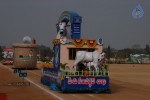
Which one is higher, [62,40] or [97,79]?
[62,40]

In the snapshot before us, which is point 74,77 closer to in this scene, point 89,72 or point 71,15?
point 89,72

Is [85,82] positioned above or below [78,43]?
below

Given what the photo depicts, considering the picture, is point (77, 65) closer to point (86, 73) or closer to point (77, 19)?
point (86, 73)

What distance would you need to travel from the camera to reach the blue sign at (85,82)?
20719 mm

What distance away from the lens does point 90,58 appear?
2184 cm

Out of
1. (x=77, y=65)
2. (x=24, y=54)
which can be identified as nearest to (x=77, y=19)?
(x=77, y=65)

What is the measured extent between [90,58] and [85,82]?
61.9 inches

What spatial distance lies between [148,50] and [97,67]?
155 meters

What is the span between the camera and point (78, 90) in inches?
830

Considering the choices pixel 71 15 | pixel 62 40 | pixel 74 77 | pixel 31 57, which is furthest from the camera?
pixel 31 57

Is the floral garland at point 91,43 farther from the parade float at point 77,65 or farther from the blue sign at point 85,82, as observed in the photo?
the blue sign at point 85,82

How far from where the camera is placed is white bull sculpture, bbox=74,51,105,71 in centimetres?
2164

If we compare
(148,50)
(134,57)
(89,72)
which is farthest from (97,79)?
(148,50)

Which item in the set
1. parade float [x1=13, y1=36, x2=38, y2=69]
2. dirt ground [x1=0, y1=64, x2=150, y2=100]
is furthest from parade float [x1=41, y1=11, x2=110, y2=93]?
parade float [x1=13, y1=36, x2=38, y2=69]
